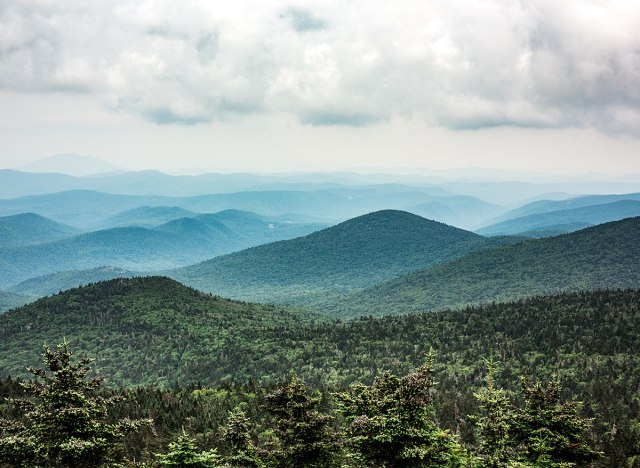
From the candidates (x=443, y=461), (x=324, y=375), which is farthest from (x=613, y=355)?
(x=443, y=461)

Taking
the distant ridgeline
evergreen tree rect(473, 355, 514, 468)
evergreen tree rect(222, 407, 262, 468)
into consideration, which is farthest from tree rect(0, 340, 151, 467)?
the distant ridgeline

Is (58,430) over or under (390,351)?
over

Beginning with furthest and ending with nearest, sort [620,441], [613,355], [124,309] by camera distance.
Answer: [124,309], [613,355], [620,441]

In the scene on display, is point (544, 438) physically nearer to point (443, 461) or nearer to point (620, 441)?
point (443, 461)

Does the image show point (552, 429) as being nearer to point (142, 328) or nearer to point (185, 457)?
point (185, 457)

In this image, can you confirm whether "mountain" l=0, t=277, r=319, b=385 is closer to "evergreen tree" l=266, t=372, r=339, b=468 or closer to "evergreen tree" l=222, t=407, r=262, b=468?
"evergreen tree" l=222, t=407, r=262, b=468

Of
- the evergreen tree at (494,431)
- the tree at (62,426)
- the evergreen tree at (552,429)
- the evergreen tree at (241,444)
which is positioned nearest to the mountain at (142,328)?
the evergreen tree at (241,444)
